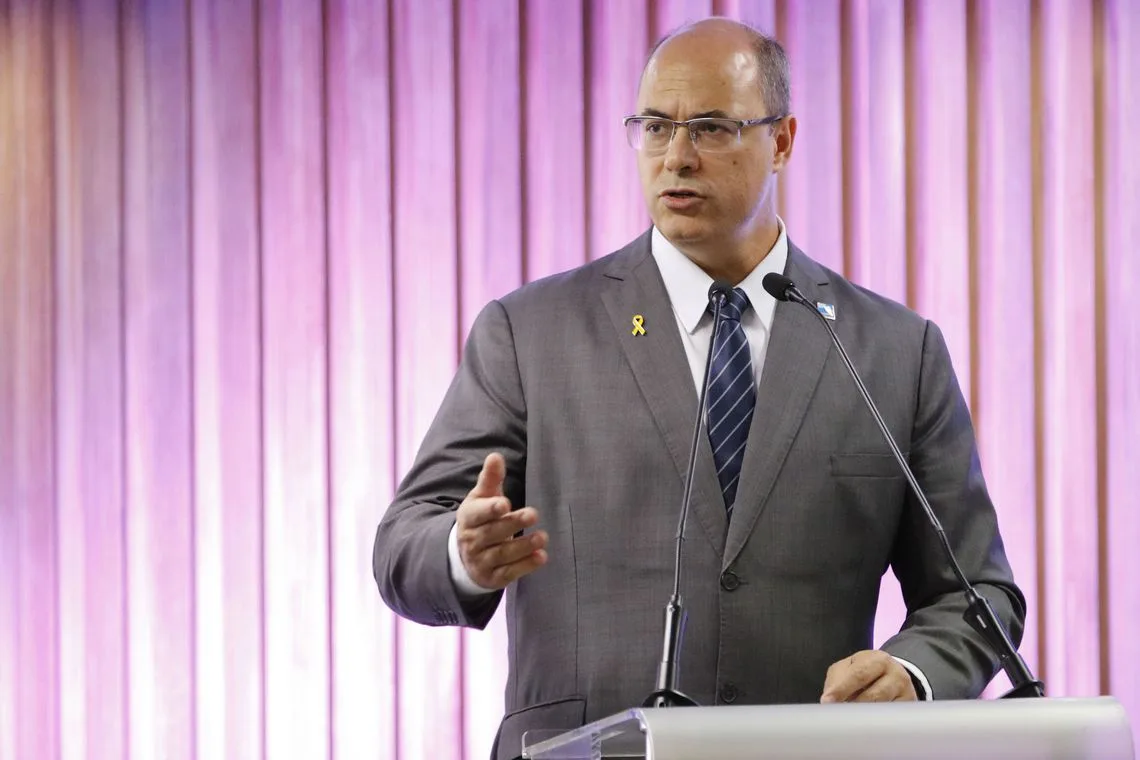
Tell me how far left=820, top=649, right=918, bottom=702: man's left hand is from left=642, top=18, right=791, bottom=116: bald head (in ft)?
3.14

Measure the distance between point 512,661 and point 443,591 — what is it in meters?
0.31

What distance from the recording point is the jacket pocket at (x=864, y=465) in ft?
6.34

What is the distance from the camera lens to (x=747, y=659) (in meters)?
1.83

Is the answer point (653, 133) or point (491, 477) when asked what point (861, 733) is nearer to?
point (491, 477)

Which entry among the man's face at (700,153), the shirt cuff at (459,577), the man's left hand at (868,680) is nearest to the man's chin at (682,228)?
the man's face at (700,153)

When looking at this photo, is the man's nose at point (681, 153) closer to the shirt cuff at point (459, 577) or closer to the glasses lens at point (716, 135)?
the glasses lens at point (716, 135)

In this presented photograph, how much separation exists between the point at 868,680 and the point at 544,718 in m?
0.53

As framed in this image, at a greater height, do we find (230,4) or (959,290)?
(230,4)

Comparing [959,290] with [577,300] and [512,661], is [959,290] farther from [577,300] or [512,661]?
[512,661]

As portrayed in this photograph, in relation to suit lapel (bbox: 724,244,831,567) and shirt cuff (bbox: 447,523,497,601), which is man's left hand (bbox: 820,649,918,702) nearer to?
suit lapel (bbox: 724,244,831,567)

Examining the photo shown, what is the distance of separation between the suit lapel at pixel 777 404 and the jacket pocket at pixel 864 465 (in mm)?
80

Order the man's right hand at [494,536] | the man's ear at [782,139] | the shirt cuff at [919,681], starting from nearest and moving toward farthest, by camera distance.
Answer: the man's right hand at [494,536] < the shirt cuff at [919,681] < the man's ear at [782,139]

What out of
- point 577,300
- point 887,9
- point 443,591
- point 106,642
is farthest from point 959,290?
point 106,642

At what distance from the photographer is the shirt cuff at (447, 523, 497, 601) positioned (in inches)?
65.7
